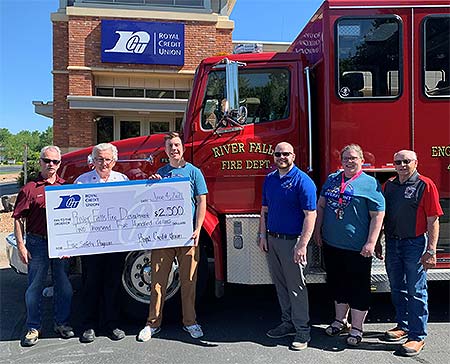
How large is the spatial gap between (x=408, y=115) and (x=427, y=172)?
588 mm

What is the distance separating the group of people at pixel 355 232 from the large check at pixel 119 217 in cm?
83

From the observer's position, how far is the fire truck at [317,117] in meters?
4.44

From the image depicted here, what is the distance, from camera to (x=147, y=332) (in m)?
4.32

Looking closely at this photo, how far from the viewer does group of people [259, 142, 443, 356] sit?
3926 millimetres

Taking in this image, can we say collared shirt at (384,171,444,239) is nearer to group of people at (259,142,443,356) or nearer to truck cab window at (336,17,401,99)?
group of people at (259,142,443,356)

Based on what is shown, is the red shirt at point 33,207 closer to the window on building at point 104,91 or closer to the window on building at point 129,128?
the window on building at point 129,128

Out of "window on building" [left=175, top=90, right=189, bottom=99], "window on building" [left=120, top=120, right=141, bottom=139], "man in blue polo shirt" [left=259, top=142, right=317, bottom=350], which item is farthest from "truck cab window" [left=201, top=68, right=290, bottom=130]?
"window on building" [left=175, top=90, right=189, bottom=99]

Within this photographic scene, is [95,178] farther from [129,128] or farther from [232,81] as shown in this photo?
[129,128]

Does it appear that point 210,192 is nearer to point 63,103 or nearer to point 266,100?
point 266,100

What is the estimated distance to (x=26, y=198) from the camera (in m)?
4.14

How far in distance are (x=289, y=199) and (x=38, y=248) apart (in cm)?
233

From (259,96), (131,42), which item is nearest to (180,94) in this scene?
(131,42)

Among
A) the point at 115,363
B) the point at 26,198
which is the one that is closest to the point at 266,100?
the point at 26,198

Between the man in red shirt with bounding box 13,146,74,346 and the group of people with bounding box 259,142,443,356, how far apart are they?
76.8 inches
